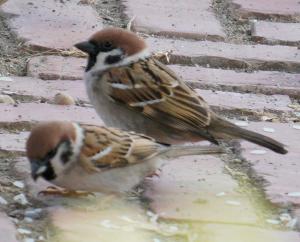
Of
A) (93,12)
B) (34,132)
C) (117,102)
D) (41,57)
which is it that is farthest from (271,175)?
(93,12)

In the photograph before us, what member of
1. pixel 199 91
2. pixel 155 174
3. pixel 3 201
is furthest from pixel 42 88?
pixel 3 201

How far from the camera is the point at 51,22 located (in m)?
5.00

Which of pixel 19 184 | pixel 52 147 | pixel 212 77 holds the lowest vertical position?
pixel 19 184

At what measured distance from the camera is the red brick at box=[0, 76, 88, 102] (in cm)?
430

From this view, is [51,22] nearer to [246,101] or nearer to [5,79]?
[5,79]

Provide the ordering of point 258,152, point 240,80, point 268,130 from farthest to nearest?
1. point 240,80
2. point 268,130
3. point 258,152

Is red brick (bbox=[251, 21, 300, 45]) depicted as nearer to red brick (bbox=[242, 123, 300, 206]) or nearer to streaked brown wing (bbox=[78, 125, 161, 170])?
red brick (bbox=[242, 123, 300, 206])

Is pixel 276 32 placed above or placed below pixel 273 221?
above

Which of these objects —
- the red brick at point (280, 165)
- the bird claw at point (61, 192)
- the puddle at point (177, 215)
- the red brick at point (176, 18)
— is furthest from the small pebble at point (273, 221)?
the red brick at point (176, 18)

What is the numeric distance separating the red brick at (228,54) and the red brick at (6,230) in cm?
161

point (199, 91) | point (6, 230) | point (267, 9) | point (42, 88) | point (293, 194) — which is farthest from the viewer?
point (267, 9)

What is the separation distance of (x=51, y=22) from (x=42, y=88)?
28.0 inches

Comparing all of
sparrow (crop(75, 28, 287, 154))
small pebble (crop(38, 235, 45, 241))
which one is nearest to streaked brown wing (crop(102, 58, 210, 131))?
sparrow (crop(75, 28, 287, 154))

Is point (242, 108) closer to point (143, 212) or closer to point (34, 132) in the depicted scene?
point (143, 212)
